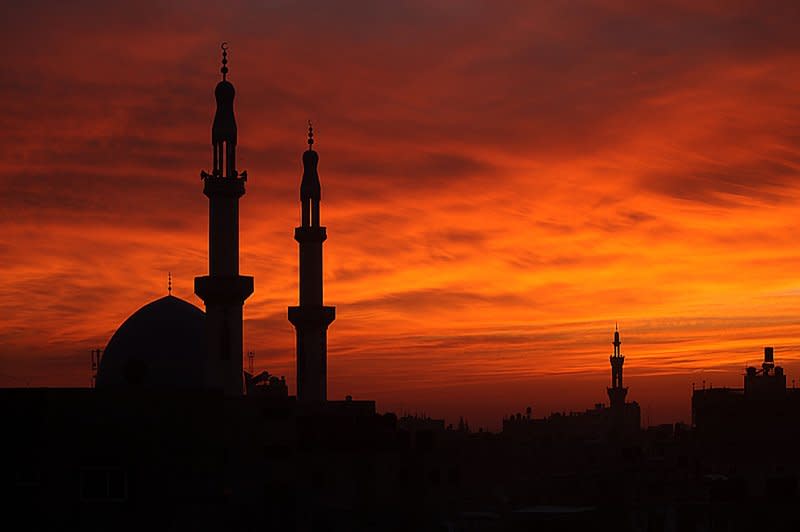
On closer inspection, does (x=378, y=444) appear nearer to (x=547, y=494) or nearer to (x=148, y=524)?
(x=547, y=494)

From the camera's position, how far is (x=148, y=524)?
3334 cm

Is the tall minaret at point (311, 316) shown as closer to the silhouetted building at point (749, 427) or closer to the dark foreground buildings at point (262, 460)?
the dark foreground buildings at point (262, 460)

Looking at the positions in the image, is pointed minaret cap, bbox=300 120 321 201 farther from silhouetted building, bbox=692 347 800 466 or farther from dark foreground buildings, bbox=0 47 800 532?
silhouetted building, bbox=692 347 800 466

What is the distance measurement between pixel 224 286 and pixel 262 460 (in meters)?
8.44

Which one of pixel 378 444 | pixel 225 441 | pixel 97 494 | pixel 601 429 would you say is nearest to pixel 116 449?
pixel 97 494

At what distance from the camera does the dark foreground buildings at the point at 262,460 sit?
1337 inches

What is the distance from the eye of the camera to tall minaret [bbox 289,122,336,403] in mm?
59750

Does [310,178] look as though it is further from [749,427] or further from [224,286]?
[749,427]

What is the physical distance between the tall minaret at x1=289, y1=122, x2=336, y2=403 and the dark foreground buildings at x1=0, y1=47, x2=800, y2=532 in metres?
0.07

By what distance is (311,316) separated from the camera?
196 feet

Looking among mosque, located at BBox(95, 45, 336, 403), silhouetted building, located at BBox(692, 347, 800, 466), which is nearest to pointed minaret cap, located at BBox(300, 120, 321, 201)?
mosque, located at BBox(95, 45, 336, 403)

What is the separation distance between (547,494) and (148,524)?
30.7m

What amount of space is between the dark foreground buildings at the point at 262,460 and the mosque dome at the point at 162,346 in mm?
83

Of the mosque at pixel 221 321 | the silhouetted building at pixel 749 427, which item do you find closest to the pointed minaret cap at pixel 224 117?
the mosque at pixel 221 321
